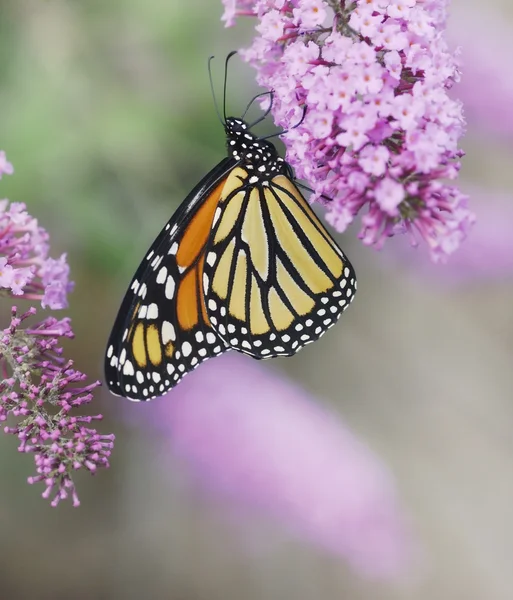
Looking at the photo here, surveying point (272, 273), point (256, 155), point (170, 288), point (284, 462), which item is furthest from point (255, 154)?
point (284, 462)

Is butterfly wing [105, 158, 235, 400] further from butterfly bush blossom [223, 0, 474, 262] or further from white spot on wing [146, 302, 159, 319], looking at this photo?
butterfly bush blossom [223, 0, 474, 262]

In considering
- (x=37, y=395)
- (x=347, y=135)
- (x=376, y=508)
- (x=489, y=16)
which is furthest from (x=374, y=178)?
(x=489, y=16)

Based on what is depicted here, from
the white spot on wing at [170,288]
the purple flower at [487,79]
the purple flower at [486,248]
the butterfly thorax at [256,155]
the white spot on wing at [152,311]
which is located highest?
the purple flower at [487,79]

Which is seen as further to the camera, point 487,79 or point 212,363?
point 212,363

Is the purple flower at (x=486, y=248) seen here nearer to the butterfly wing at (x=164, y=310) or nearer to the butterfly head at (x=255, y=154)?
the butterfly head at (x=255, y=154)

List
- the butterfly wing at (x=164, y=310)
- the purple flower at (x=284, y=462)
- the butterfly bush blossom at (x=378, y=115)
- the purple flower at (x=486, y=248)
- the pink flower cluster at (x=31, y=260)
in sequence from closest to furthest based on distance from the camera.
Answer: the butterfly bush blossom at (x=378, y=115)
the pink flower cluster at (x=31, y=260)
the butterfly wing at (x=164, y=310)
the purple flower at (x=284, y=462)
the purple flower at (x=486, y=248)

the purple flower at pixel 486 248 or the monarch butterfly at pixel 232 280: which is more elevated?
the purple flower at pixel 486 248

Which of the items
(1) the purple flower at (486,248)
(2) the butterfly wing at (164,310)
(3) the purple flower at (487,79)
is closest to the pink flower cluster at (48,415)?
(2) the butterfly wing at (164,310)

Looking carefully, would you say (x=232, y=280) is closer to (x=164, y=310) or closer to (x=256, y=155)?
(x=164, y=310)
